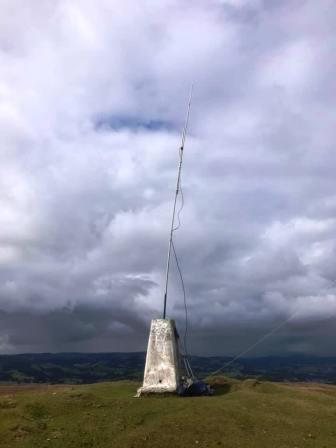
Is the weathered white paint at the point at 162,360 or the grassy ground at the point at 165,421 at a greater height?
the weathered white paint at the point at 162,360

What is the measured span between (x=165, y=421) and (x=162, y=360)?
6.17m

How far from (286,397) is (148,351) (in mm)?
8243

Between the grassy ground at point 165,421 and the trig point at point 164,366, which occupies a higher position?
Result: the trig point at point 164,366

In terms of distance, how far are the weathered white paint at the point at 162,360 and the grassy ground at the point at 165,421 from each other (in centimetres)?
108

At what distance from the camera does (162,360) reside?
2709 cm

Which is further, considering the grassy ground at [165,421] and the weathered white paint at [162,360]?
the weathered white paint at [162,360]

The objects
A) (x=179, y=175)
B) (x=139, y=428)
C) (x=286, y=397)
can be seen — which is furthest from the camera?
(x=179, y=175)

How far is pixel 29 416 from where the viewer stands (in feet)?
69.0

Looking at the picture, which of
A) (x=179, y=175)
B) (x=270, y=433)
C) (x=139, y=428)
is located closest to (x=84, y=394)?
(x=139, y=428)

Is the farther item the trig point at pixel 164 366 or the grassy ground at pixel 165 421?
the trig point at pixel 164 366

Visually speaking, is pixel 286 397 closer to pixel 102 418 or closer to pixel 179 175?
pixel 102 418

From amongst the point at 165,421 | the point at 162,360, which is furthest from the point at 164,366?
the point at 165,421

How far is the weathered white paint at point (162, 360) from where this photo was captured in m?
26.3

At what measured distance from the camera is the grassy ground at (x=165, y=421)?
19.0 metres
